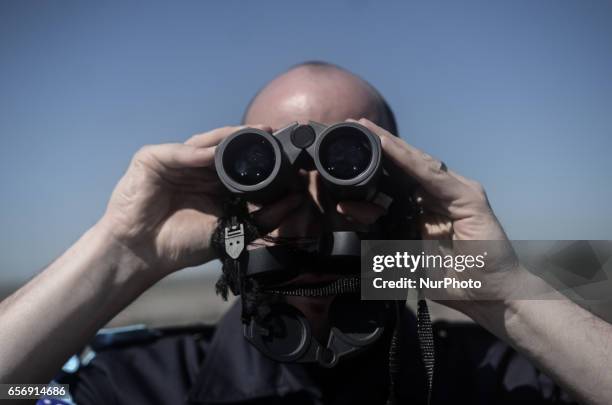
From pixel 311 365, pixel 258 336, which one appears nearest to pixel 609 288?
pixel 311 365

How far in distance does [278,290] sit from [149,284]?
0.53 metres

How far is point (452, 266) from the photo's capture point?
197cm

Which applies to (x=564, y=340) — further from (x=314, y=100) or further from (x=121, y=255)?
(x=121, y=255)

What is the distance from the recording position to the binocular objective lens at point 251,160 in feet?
5.95

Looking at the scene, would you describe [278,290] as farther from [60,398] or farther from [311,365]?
[60,398]

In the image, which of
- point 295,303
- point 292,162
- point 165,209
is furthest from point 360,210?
point 165,209

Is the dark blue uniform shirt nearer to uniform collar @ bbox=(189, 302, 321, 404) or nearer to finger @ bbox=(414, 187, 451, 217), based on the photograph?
uniform collar @ bbox=(189, 302, 321, 404)

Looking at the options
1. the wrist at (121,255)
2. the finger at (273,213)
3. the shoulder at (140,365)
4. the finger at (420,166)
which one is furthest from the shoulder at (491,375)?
the wrist at (121,255)

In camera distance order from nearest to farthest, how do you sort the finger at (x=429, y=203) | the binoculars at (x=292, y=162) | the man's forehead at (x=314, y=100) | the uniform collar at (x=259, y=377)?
the binoculars at (x=292, y=162)
the finger at (x=429, y=203)
the uniform collar at (x=259, y=377)
the man's forehead at (x=314, y=100)

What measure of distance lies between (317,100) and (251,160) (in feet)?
1.75

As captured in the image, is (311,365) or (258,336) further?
(311,365)

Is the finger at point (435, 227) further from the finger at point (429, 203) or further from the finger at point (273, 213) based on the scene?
the finger at point (273, 213)

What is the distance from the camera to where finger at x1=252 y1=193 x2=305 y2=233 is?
1.86 m

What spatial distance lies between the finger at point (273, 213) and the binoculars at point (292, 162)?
A: 0.03 m
